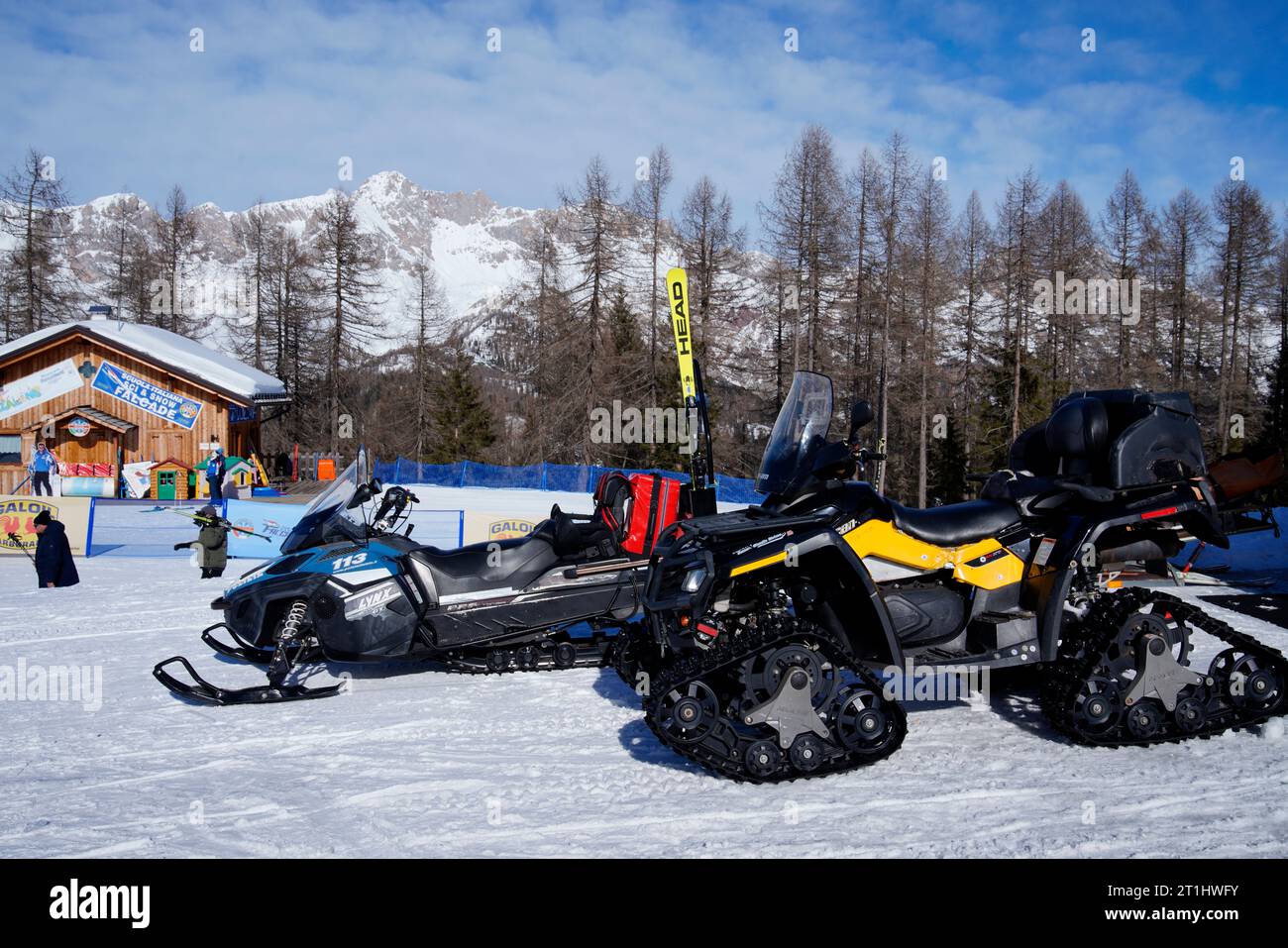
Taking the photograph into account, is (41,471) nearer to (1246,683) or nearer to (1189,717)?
(1189,717)

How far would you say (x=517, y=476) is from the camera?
32406mm

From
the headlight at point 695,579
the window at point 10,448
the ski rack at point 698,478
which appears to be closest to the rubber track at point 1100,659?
the headlight at point 695,579

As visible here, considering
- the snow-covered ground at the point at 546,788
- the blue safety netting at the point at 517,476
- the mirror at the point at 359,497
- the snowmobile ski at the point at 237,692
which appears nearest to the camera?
the snow-covered ground at the point at 546,788

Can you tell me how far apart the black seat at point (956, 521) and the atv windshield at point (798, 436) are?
0.51 meters

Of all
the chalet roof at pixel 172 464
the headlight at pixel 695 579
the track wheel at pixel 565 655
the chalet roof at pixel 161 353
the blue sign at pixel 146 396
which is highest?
the chalet roof at pixel 161 353

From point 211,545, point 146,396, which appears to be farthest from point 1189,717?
point 146,396

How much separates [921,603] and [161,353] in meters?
28.1

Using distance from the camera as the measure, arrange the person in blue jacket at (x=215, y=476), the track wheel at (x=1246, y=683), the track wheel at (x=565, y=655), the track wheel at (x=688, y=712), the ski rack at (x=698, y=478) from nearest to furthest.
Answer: the track wheel at (x=688, y=712)
the track wheel at (x=1246, y=683)
the track wheel at (x=565, y=655)
the ski rack at (x=698, y=478)
the person in blue jacket at (x=215, y=476)

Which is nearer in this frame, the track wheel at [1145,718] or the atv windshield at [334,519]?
the track wheel at [1145,718]

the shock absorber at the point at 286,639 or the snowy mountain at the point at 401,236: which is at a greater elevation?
the snowy mountain at the point at 401,236

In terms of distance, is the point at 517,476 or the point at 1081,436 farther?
the point at 517,476

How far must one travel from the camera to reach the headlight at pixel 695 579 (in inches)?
174
